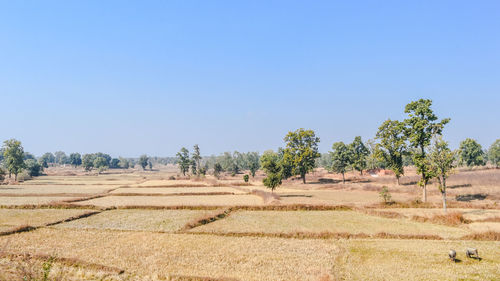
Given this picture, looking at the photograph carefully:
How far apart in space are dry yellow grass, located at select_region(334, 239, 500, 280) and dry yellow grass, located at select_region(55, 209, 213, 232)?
64.7ft

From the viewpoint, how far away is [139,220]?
127 feet

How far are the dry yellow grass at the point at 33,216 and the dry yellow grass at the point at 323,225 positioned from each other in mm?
20843

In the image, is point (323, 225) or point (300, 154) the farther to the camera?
point (300, 154)

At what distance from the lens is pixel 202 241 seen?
28.8 meters

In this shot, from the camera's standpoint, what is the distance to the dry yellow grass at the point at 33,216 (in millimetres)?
37312

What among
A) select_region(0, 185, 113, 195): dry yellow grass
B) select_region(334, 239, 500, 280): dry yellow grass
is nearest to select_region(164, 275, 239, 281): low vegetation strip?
select_region(334, 239, 500, 280): dry yellow grass

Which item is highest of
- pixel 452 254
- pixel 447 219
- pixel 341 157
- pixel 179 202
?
pixel 341 157

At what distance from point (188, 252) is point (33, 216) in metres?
29.9

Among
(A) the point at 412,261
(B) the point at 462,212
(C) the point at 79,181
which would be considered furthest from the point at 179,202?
(C) the point at 79,181

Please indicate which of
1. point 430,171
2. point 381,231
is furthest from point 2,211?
point 430,171

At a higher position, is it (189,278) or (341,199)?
(189,278)

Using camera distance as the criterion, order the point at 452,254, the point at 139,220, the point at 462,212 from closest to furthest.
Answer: the point at 452,254, the point at 139,220, the point at 462,212

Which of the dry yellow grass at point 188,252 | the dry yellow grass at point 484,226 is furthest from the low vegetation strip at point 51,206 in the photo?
the dry yellow grass at point 484,226

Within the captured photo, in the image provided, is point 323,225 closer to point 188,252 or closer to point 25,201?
point 188,252
